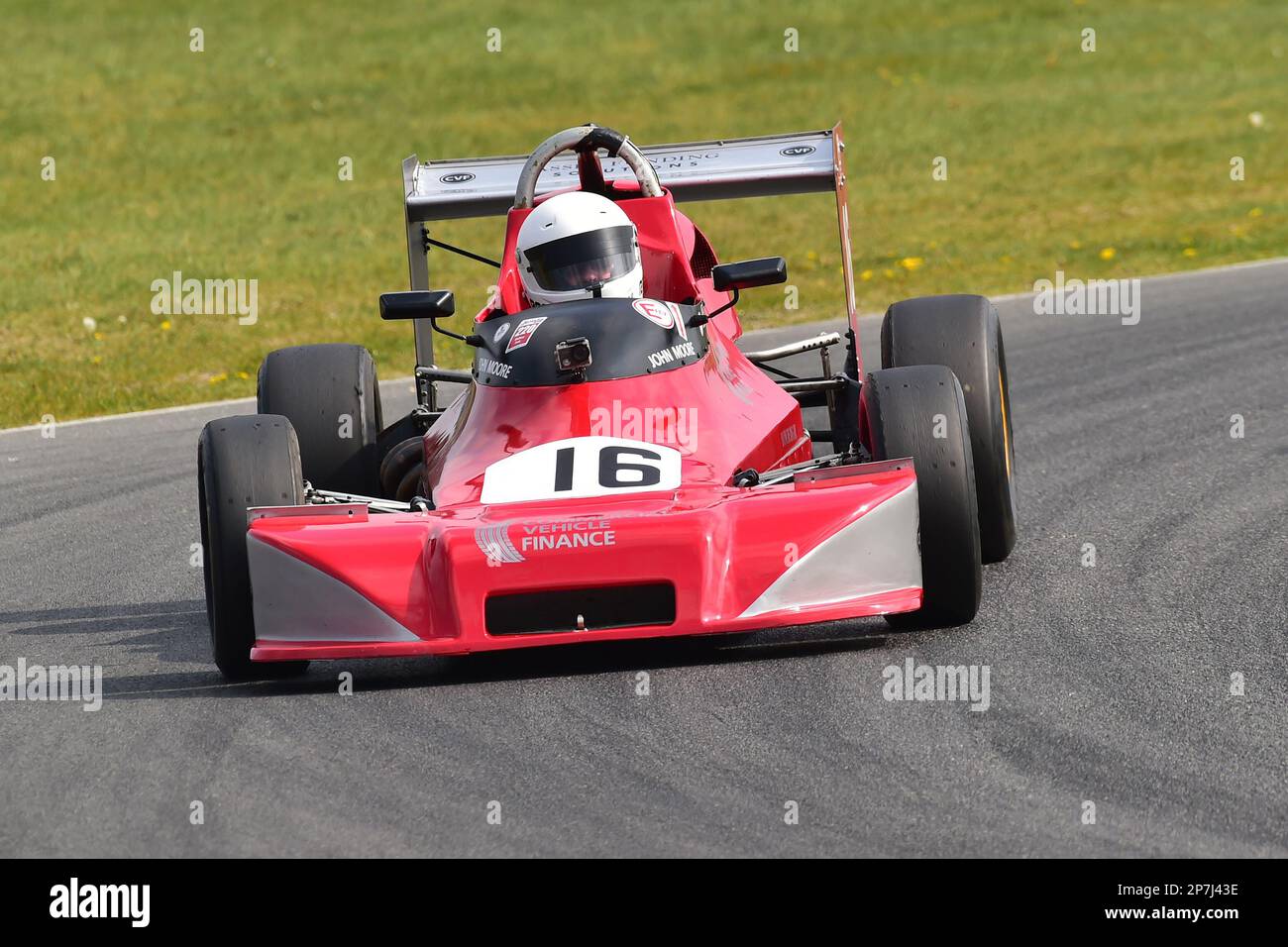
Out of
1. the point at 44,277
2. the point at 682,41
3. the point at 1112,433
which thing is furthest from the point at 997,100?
the point at 1112,433

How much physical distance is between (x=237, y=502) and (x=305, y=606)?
1.84 feet

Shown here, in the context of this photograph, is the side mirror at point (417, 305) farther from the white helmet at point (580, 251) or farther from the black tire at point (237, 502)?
the black tire at point (237, 502)

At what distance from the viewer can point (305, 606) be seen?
6.39 meters

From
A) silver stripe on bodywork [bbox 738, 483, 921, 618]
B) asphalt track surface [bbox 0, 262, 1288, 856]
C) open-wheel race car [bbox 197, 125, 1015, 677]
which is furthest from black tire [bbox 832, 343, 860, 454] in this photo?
silver stripe on bodywork [bbox 738, 483, 921, 618]

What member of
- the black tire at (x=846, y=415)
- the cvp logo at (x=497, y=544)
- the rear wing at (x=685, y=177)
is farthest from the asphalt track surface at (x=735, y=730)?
the rear wing at (x=685, y=177)

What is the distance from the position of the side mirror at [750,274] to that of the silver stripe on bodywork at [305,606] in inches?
90.3

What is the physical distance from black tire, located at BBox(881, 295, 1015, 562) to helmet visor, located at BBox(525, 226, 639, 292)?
44.8 inches

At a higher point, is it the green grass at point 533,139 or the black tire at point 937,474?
the green grass at point 533,139

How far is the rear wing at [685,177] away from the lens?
9.22 metres

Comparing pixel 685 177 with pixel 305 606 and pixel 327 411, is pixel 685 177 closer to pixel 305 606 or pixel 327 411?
pixel 327 411

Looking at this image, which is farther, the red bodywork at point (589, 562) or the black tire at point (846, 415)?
the black tire at point (846, 415)

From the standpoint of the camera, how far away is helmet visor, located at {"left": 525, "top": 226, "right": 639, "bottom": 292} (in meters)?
8.05
